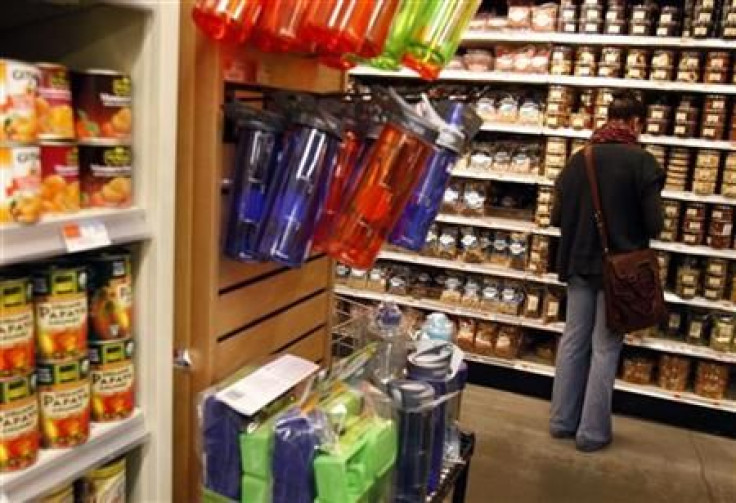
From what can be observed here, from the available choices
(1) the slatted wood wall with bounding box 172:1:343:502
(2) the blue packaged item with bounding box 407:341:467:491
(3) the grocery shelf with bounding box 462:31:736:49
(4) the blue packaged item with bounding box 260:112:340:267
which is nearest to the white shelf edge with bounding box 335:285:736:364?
(3) the grocery shelf with bounding box 462:31:736:49

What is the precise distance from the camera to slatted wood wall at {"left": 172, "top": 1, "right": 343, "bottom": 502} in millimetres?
1444

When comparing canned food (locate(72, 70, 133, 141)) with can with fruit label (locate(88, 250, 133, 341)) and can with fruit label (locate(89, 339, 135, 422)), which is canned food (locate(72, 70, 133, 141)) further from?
can with fruit label (locate(89, 339, 135, 422))

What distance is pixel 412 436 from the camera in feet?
4.76

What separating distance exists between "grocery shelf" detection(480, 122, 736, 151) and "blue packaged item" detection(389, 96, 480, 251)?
8.01ft

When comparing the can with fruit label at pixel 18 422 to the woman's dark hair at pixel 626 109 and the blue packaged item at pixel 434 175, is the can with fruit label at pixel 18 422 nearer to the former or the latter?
the blue packaged item at pixel 434 175

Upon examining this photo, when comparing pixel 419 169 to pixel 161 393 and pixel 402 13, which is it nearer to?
pixel 402 13

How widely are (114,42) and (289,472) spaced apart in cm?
82

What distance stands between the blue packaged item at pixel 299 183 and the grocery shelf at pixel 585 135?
2.67 meters

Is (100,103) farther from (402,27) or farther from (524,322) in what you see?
(524,322)

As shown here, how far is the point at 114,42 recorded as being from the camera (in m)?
1.25

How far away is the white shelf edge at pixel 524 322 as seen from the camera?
392 cm

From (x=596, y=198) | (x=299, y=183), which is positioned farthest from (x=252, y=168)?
(x=596, y=198)

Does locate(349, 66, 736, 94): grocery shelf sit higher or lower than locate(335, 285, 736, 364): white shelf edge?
higher

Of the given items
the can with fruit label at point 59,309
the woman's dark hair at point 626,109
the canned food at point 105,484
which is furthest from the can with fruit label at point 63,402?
the woman's dark hair at point 626,109
